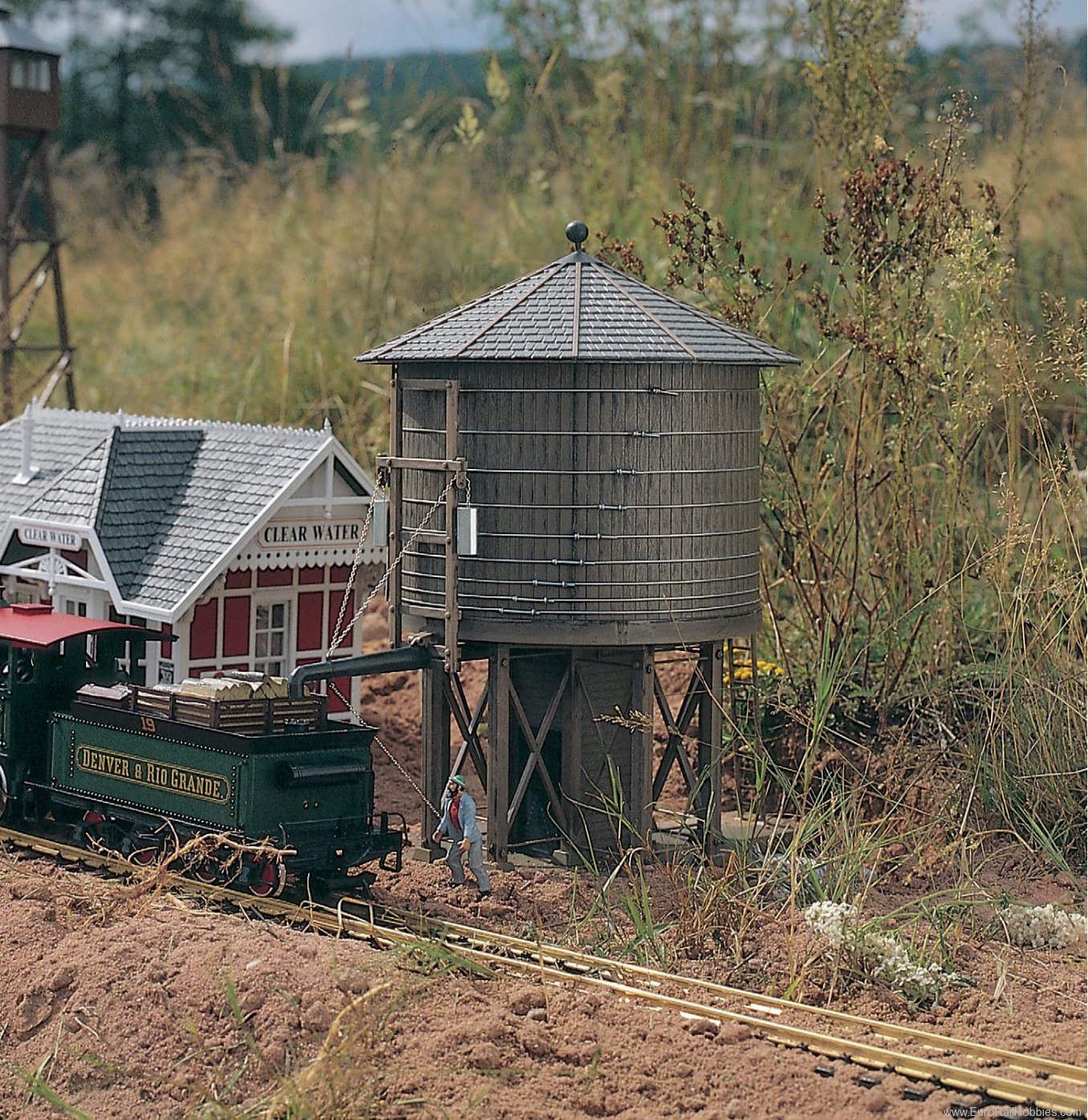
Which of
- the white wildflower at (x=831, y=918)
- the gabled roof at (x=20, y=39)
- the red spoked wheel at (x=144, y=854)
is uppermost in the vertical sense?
the gabled roof at (x=20, y=39)

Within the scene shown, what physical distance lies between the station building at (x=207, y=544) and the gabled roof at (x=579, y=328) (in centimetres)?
217

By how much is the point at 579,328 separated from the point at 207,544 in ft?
14.0

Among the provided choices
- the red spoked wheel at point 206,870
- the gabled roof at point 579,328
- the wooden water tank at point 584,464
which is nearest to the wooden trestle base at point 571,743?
the wooden water tank at point 584,464

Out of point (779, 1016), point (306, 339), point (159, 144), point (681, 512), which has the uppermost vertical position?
point (159, 144)

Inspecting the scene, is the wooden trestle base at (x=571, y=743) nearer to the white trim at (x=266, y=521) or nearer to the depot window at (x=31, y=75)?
the white trim at (x=266, y=521)

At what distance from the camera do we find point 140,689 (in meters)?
14.0

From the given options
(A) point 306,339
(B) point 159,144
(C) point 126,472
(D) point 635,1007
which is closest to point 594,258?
(C) point 126,472

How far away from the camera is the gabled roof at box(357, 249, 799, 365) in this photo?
1360 cm

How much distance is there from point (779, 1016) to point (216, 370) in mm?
16749

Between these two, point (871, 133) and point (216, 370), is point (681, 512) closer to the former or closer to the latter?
point (871, 133)

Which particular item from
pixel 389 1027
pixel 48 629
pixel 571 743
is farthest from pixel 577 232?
pixel 389 1027

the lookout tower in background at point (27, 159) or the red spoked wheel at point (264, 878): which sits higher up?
the lookout tower in background at point (27, 159)

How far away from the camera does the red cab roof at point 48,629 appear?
583 inches

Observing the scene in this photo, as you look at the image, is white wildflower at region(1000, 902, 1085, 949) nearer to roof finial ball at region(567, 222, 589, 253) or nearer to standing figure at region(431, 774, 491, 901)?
standing figure at region(431, 774, 491, 901)
